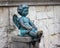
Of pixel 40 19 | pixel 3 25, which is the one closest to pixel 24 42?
pixel 3 25

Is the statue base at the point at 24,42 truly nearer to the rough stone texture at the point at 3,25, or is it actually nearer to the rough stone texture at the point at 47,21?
the rough stone texture at the point at 3,25

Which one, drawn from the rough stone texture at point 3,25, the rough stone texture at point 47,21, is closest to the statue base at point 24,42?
the rough stone texture at point 3,25

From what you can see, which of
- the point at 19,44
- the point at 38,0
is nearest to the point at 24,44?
the point at 19,44

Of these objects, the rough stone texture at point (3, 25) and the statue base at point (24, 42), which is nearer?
the statue base at point (24, 42)

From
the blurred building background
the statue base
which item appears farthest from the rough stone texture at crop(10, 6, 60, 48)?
the statue base

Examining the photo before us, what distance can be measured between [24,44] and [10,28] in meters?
0.77

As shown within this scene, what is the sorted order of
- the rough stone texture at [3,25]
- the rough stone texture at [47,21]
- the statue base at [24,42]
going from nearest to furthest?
the statue base at [24,42] → the rough stone texture at [3,25] → the rough stone texture at [47,21]

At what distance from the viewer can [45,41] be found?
4660mm

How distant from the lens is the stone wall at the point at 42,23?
14.5 feet

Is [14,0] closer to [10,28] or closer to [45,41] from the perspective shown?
[10,28]

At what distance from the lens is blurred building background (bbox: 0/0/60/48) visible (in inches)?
174

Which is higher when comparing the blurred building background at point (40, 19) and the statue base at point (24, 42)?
the blurred building background at point (40, 19)

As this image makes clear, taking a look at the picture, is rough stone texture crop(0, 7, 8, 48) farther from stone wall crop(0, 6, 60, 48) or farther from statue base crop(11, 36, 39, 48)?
statue base crop(11, 36, 39, 48)

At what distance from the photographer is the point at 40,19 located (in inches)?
182
